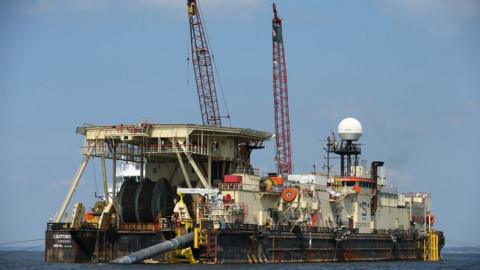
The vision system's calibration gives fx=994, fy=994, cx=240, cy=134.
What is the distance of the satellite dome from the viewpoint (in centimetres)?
11600

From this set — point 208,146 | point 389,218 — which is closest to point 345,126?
point 389,218

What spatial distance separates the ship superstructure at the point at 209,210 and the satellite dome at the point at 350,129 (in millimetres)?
5873

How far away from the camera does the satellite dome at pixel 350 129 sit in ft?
381

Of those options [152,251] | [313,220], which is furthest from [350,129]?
[152,251]

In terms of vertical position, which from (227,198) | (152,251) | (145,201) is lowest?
(152,251)

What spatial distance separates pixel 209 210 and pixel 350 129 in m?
32.6

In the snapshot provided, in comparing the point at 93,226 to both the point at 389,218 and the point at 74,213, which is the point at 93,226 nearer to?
the point at 74,213

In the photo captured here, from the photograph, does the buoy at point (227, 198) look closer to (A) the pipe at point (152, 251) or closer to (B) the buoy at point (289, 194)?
(B) the buoy at point (289, 194)

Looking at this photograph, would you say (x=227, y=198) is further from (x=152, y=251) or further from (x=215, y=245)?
(x=152, y=251)

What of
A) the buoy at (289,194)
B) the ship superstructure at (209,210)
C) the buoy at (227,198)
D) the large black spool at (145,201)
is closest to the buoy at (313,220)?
the ship superstructure at (209,210)

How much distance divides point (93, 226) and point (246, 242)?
14301mm

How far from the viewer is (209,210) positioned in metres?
88.4

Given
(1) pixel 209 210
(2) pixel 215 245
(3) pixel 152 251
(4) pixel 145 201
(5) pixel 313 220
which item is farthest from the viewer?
(5) pixel 313 220

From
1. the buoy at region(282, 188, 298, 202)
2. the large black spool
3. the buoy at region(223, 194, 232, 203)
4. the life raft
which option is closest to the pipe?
the buoy at region(223, 194, 232, 203)
